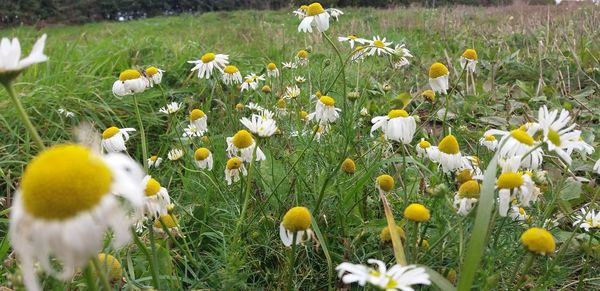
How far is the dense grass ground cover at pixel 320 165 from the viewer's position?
1.19 metres

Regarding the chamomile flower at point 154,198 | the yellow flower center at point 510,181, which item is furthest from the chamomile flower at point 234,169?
the yellow flower center at point 510,181

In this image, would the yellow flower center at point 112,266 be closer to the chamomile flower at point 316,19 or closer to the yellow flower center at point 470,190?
the yellow flower center at point 470,190

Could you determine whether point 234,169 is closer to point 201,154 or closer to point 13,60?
point 201,154

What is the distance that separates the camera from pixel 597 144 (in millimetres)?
2074

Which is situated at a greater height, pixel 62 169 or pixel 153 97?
pixel 62 169

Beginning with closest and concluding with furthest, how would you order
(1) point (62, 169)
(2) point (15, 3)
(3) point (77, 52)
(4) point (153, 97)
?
(1) point (62, 169) < (4) point (153, 97) < (3) point (77, 52) < (2) point (15, 3)

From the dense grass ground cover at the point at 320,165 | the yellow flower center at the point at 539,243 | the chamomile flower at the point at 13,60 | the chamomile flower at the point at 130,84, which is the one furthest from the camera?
the chamomile flower at the point at 130,84

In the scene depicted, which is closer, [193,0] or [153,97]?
[153,97]

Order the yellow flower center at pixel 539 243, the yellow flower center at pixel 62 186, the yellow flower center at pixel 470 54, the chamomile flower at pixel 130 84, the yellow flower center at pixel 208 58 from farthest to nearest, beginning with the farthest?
the yellow flower center at pixel 208 58 < the yellow flower center at pixel 470 54 < the chamomile flower at pixel 130 84 < the yellow flower center at pixel 539 243 < the yellow flower center at pixel 62 186

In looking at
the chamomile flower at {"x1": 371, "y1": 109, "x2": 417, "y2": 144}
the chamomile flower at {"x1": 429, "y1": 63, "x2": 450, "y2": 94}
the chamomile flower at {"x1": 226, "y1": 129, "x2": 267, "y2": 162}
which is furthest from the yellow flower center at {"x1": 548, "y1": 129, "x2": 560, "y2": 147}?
the chamomile flower at {"x1": 226, "y1": 129, "x2": 267, "y2": 162}

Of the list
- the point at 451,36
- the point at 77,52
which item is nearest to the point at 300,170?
the point at 77,52

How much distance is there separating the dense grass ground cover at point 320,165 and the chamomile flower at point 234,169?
57mm

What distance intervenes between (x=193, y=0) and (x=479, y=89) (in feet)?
93.6

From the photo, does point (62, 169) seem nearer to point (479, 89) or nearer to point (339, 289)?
point (339, 289)
